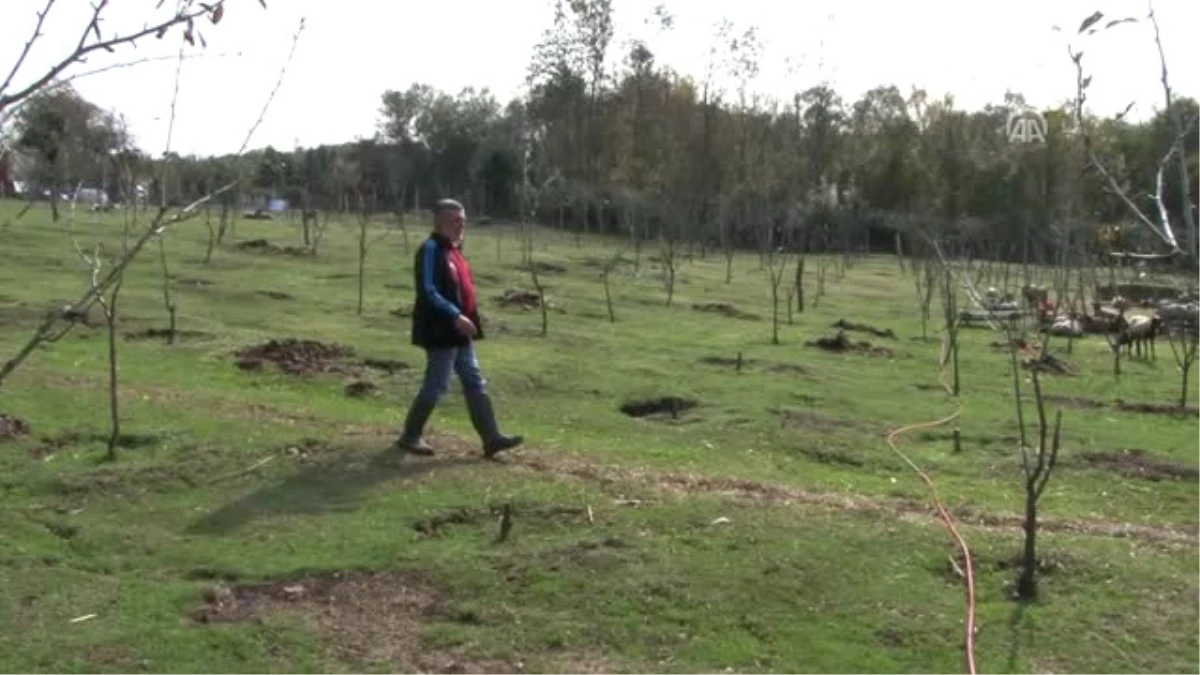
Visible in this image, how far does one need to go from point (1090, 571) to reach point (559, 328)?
545 inches

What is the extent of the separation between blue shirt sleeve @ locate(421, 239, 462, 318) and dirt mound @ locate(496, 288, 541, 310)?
45.1 ft

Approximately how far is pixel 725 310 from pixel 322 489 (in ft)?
59.6

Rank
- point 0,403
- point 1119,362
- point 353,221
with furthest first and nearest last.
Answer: point 353,221
point 1119,362
point 0,403

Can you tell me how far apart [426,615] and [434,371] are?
3.41 meters

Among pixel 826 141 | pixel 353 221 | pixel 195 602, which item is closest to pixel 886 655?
pixel 195 602

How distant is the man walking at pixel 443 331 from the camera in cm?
1091

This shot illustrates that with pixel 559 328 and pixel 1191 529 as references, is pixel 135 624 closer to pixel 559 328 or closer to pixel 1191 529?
pixel 1191 529

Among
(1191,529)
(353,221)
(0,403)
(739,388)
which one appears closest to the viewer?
(1191,529)

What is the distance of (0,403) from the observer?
41.0 ft

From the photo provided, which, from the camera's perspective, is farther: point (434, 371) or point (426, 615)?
point (434, 371)

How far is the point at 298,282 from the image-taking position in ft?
91.5

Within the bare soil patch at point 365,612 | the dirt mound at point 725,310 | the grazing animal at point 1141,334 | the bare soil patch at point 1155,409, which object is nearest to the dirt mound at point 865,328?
the dirt mound at point 725,310

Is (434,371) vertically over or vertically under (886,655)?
over

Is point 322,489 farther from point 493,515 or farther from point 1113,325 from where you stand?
point 1113,325
